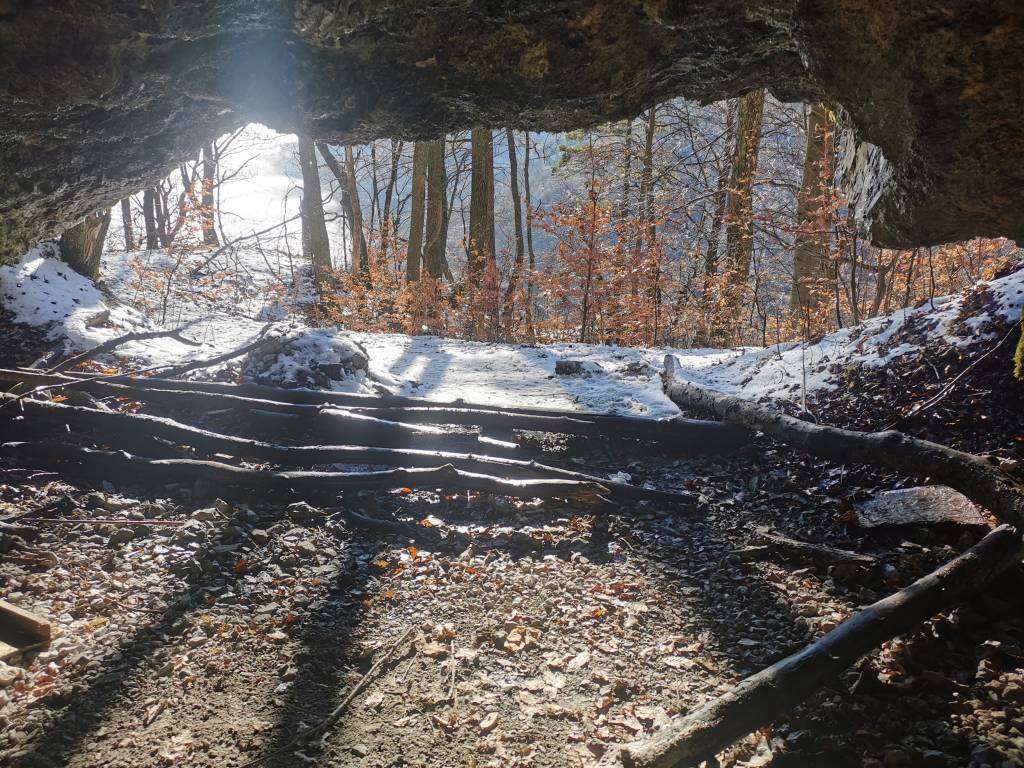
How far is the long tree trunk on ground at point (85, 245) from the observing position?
800cm

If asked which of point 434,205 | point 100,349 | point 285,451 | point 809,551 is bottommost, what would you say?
point 809,551

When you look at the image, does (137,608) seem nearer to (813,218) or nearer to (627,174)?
(813,218)

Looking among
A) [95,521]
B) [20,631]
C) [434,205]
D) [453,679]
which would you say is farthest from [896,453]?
[434,205]

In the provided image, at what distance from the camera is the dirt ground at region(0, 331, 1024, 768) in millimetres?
1962

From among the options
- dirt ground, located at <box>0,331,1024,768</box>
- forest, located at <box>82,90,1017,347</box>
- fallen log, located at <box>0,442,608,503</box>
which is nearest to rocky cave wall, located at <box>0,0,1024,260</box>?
fallen log, located at <box>0,442,608,503</box>

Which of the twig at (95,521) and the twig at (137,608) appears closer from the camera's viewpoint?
the twig at (137,608)

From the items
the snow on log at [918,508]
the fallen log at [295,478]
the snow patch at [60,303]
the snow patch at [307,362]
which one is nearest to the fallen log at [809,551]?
the snow on log at [918,508]

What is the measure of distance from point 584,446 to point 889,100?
3130 millimetres

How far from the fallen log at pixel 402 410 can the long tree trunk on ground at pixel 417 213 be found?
8.04 m

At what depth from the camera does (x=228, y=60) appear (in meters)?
2.95

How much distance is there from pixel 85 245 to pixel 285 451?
6.53m

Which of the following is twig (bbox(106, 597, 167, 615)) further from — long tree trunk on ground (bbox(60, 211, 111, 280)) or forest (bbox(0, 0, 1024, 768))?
long tree trunk on ground (bbox(60, 211, 111, 280))

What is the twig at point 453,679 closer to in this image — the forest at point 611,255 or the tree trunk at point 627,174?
the forest at point 611,255

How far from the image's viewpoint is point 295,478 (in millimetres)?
3779
